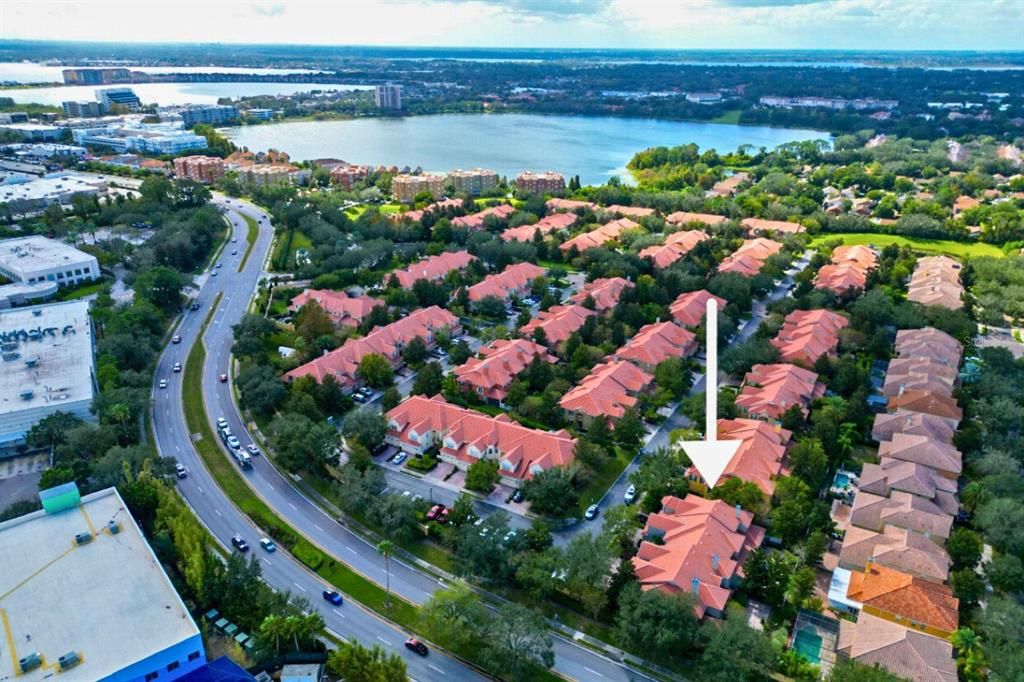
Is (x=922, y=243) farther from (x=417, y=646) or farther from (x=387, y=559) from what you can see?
(x=417, y=646)

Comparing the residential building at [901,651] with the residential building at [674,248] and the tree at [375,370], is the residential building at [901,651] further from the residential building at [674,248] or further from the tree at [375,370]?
the residential building at [674,248]

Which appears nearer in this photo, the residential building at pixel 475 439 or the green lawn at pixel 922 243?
the residential building at pixel 475 439

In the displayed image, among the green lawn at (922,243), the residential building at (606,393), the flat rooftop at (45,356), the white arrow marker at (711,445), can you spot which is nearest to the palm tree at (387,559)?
the residential building at (606,393)

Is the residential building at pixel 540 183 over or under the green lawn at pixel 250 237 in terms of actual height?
over

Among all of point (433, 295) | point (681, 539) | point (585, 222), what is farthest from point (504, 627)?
point (585, 222)

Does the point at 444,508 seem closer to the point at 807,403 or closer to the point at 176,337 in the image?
the point at 807,403

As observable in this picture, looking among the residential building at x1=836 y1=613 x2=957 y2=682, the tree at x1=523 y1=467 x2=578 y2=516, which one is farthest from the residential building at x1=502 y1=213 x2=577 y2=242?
the residential building at x1=836 y1=613 x2=957 y2=682
